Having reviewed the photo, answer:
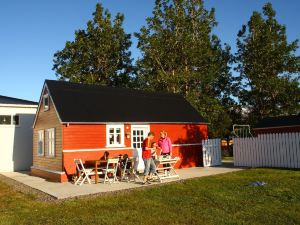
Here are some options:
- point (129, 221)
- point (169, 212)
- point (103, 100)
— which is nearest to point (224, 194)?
point (169, 212)

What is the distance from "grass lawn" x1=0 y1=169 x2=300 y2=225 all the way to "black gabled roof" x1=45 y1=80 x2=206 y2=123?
18.9 ft

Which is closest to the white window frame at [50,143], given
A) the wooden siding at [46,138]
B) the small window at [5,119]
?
the wooden siding at [46,138]

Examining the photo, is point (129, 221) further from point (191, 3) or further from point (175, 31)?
point (191, 3)

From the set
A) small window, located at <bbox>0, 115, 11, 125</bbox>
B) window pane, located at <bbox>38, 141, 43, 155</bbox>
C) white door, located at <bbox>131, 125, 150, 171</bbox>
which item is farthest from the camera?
small window, located at <bbox>0, 115, 11, 125</bbox>

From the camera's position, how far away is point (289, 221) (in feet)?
24.7

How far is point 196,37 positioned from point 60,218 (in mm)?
32020

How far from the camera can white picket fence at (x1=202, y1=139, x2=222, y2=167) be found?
21425 mm

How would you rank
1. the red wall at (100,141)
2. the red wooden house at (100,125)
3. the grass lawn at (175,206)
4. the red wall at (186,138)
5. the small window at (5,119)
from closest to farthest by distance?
the grass lawn at (175,206) < the red wall at (100,141) < the red wooden house at (100,125) < the red wall at (186,138) < the small window at (5,119)

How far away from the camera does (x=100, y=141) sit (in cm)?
1762

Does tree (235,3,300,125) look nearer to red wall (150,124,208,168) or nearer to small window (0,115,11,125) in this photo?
red wall (150,124,208,168)

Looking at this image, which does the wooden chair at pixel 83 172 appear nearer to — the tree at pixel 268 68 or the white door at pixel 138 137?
the white door at pixel 138 137

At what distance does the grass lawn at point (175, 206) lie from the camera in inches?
318

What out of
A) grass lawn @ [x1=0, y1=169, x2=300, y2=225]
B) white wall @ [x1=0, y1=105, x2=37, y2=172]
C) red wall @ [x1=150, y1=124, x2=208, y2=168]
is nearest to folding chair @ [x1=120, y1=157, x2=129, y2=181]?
grass lawn @ [x1=0, y1=169, x2=300, y2=225]

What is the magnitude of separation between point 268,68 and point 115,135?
952 inches
